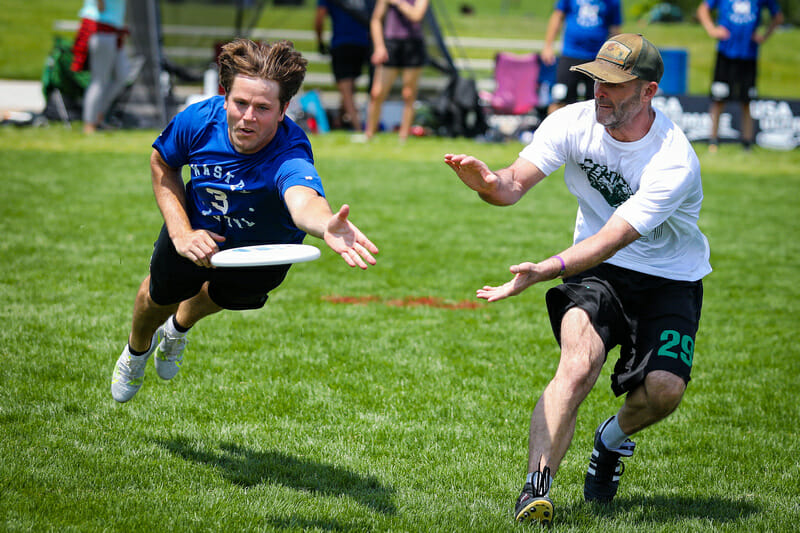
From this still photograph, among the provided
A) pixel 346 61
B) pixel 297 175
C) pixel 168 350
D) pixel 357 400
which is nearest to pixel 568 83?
pixel 346 61

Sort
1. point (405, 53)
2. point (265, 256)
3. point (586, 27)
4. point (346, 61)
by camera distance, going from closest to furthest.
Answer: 1. point (265, 256)
2. point (586, 27)
3. point (405, 53)
4. point (346, 61)

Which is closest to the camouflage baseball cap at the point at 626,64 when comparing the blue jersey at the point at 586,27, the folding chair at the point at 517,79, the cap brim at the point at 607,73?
the cap brim at the point at 607,73

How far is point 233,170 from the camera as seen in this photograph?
13.1 ft

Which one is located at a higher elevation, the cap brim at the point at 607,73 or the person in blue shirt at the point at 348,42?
the cap brim at the point at 607,73

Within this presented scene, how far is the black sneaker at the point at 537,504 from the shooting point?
3558mm

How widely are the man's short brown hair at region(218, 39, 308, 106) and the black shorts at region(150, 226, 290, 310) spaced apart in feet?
2.83

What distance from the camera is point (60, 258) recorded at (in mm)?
7648

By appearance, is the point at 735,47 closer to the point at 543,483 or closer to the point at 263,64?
the point at 263,64

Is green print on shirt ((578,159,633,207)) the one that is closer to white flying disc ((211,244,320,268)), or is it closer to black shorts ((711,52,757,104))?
white flying disc ((211,244,320,268))

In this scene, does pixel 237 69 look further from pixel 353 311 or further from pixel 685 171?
pixel 353 311

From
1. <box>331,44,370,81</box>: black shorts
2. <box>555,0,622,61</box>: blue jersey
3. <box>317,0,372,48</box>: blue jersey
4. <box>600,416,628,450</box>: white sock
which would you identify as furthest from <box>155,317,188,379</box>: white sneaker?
<box>317,0,372,48</box>: blue jersey

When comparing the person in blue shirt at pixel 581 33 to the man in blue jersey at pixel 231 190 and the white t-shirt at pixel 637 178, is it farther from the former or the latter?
the man in blue jersey at pixel 231 190

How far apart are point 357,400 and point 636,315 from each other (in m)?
1.80

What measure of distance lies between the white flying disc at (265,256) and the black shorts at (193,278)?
71 centimetres
